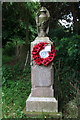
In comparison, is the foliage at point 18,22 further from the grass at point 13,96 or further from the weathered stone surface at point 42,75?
the weathered stone surface at point 42,75

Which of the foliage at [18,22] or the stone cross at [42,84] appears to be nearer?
the stone cross at [42,84]

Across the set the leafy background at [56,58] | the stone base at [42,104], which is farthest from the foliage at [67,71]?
the stone base at [42,104]

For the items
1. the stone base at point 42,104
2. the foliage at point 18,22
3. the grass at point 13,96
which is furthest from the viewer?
the foliage at point 18,22

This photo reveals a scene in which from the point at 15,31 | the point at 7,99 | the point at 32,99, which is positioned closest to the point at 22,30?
the point at 15,31

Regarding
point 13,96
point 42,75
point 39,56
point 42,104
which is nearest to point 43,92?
point 42,104

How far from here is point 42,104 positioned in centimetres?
356

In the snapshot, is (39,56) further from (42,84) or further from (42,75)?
(42,84)

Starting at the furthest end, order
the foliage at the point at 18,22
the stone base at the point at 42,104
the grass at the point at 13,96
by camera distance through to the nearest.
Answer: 1. the foliage at the point at 18,22
2. the grass at the point at 13,96
3. the stone base at the point at 42,104

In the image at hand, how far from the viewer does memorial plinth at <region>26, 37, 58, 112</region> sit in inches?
141

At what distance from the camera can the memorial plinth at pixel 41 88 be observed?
11.7 feet

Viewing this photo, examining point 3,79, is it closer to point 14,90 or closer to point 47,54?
point 14,90

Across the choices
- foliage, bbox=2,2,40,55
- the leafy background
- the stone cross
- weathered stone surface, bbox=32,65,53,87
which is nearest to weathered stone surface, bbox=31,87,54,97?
the stone cross

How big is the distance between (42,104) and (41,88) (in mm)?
384

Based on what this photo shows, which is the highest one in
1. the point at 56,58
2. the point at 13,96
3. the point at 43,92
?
the point at 56,58
